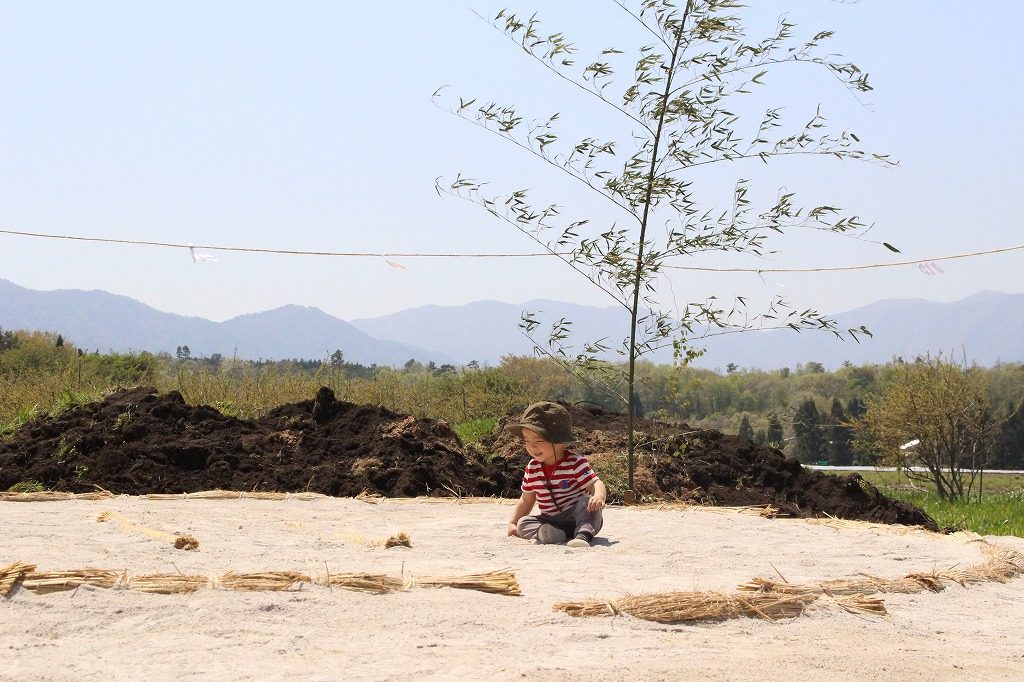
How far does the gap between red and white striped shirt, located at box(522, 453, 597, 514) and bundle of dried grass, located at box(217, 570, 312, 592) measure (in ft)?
6.92

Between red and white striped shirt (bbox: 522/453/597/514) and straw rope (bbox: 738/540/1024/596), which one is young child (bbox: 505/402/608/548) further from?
straw rope (bbox: 738/540/1024/596)

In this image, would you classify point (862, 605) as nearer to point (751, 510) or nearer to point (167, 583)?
point (167, 583)

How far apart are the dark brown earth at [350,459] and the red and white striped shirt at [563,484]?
2.35 metres

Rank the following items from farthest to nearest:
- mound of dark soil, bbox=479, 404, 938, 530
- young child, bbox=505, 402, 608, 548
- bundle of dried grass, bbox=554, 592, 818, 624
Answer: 1. mound of dark soil, bbox=479, 404, 938, 530
2. young child, bbox=505, 402, 608, 548
3. bundle of dried grass, bbox=554, 592, 818, 624

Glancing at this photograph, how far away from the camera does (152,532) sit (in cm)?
594

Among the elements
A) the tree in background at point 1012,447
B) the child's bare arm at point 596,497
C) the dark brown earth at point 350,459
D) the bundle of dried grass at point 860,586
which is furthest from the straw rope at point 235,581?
the tree in background at point 1012,447

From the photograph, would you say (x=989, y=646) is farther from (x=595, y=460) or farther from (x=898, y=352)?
(x=898, y=352)

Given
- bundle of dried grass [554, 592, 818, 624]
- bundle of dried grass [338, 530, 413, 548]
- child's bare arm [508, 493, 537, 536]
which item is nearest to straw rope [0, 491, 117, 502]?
bundle of dried grass [338, 530, 413, 548]

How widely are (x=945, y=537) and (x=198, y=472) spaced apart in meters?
5.75

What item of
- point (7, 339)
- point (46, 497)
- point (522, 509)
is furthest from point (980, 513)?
point (7, 339)

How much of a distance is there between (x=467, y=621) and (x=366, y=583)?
1.73 feet

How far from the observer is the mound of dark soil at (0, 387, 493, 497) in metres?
8.79

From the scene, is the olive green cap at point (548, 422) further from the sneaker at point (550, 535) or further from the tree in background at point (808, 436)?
the tree in background at point (808, 436)

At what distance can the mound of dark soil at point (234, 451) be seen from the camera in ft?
28.8
